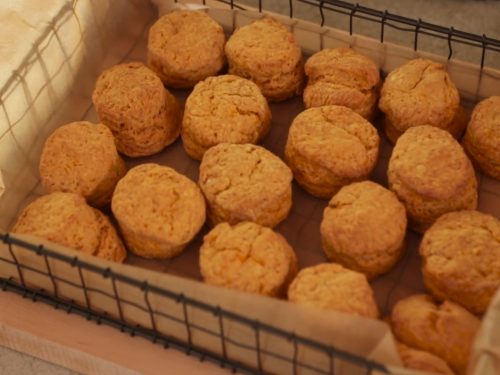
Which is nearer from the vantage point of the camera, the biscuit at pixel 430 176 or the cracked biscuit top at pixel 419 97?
the biscuit at pixel 430 176

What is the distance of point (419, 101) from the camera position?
1.47m

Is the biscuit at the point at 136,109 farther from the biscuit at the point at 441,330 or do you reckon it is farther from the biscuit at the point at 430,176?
the biscuit at the point at 441,330

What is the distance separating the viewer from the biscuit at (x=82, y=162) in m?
1.43

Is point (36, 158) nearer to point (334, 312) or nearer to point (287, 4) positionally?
point (334, 312)

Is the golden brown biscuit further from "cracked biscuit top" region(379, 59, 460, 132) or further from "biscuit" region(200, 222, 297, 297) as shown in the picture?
"cracked biscuit top" region(379, 59, 460, 132)

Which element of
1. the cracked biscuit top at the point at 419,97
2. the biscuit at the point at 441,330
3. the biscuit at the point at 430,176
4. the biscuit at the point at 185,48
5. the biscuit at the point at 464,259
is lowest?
the biscuit at the point at 441,330

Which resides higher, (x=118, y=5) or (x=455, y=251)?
(x=118, y=5)

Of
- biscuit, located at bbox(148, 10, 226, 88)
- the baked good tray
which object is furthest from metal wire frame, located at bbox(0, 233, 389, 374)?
biscuit, located at bbox(148, 10, 226, 88)

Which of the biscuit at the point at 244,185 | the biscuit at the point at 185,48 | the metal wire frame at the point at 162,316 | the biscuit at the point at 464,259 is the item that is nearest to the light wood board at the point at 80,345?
the metal wire frame at the point at 162,316

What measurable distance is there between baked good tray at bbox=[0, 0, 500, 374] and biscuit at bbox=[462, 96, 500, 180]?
0.12ft

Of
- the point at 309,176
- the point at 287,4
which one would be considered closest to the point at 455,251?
the point at 309,176

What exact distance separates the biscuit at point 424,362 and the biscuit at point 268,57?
59 centimetres

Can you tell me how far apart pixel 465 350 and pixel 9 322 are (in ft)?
2.30

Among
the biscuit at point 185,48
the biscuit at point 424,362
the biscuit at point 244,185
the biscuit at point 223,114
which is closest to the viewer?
the biscuit at point 424,362
